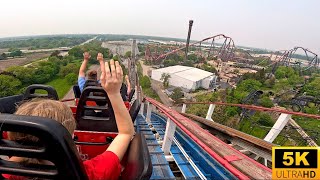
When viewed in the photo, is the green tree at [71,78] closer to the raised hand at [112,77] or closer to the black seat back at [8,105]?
the black seat back at [8,105]

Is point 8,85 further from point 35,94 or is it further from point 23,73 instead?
point 35,94

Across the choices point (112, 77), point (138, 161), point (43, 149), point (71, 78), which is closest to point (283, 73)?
point (71, 78)

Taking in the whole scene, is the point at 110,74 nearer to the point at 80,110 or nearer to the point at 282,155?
the point at 282,155

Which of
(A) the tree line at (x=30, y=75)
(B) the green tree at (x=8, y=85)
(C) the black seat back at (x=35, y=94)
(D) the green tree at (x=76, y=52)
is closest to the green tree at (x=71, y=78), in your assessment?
(A) the tree line at (x=30, y=75)

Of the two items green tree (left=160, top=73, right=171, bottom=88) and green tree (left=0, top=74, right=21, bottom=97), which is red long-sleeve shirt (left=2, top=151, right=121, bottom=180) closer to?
green tree (left=0, top=74, right=21, bottom=97)

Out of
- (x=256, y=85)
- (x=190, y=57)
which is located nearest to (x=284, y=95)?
(x=256, y=85)
